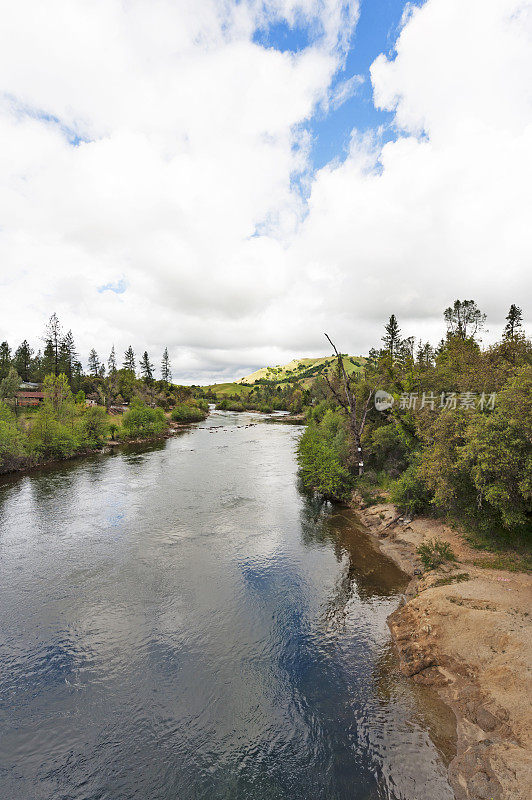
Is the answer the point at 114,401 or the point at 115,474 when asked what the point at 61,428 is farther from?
the point at 114,401

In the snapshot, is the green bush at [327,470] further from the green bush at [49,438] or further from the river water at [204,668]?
the green bush at [49,438]

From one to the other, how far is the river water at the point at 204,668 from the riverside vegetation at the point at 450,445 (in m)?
5.91

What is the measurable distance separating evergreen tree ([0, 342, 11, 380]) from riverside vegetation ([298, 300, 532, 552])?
291ft

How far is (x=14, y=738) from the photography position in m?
10.4

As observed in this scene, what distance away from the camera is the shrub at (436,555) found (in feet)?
60.0

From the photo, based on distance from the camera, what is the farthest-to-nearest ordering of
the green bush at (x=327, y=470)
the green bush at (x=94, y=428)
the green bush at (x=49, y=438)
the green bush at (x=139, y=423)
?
the green bush at (x=139, y=423)
the green bush at (x=94, y=428)
the green bush at (x=49, y=438)
the green bush at (x=327, y=470)

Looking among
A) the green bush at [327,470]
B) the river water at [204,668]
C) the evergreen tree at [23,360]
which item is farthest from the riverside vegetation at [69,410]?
the green bush at [327,470]

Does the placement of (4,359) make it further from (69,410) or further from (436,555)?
(436,555)

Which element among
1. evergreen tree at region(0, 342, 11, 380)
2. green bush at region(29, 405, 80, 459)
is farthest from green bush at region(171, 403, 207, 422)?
green bush at region(29, 405, 80, 459)

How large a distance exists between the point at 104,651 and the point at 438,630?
13304 millimetres

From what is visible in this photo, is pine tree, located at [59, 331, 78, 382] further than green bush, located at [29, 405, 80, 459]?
Yes

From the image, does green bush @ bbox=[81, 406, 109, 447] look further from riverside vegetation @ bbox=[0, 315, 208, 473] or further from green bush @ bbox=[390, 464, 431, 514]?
green bush @ bbox=[390, 464, 431, 514]

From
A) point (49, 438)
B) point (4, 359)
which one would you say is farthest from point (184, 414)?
point (49, 438)

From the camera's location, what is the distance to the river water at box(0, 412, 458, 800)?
30.5 ft
